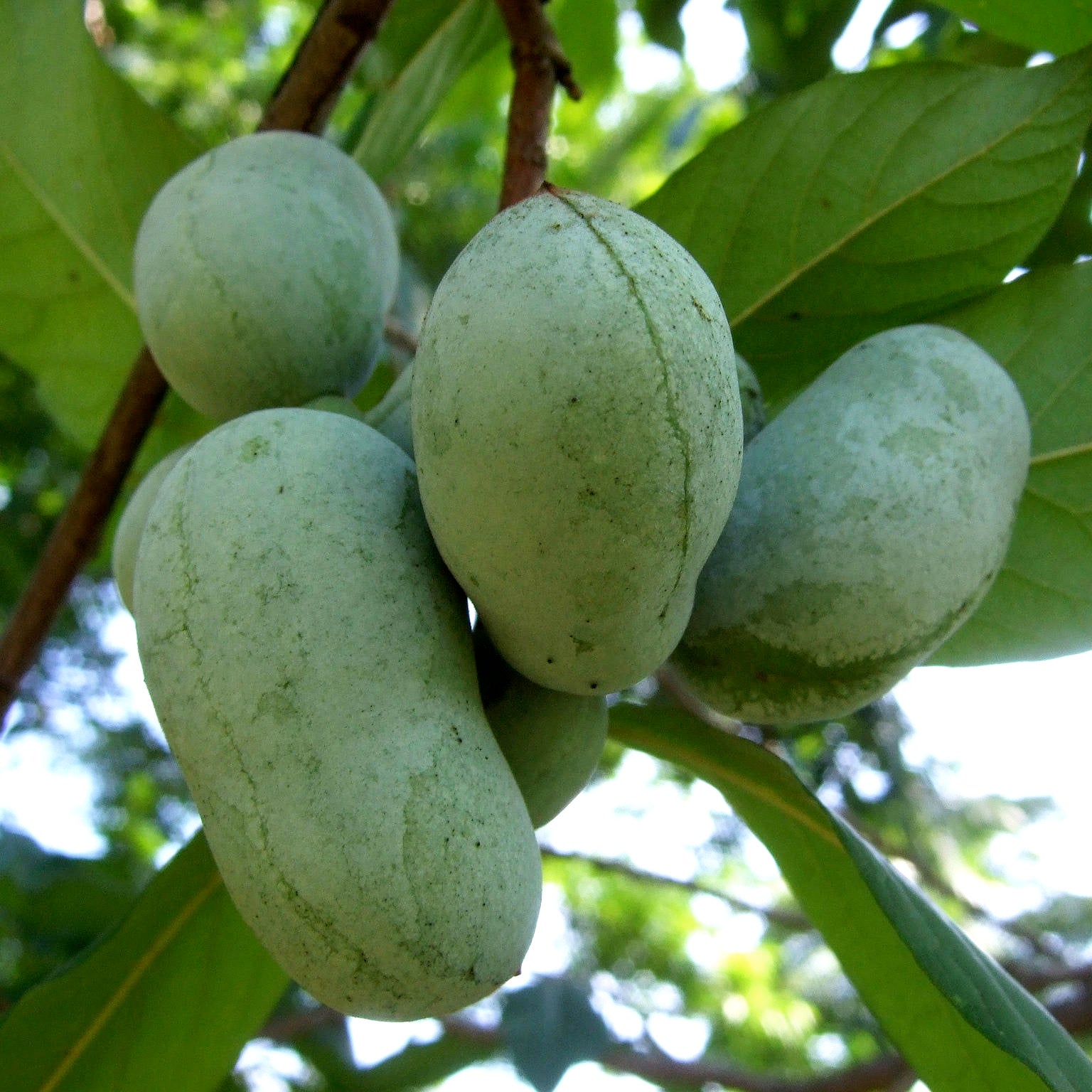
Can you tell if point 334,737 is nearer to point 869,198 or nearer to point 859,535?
point 859,535

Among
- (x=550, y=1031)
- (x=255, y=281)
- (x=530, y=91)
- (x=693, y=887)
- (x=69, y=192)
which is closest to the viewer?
(x=255, y=281)

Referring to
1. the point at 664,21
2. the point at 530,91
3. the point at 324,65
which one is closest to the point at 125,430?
the point at 324,65

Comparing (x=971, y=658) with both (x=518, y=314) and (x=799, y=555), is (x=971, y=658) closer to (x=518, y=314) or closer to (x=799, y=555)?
(x=799, y=555)

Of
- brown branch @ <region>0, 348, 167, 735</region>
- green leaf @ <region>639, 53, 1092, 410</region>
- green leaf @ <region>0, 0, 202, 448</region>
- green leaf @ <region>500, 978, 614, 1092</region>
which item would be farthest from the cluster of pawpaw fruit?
green leaf @ <region>500, 978, 614, 1092</region>

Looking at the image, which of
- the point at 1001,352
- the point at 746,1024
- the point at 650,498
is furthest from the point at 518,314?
the point at 746,1024

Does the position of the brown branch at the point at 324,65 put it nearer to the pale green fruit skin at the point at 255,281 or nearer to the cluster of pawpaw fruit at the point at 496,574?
the pale green fruit skin at the point at 255,281
